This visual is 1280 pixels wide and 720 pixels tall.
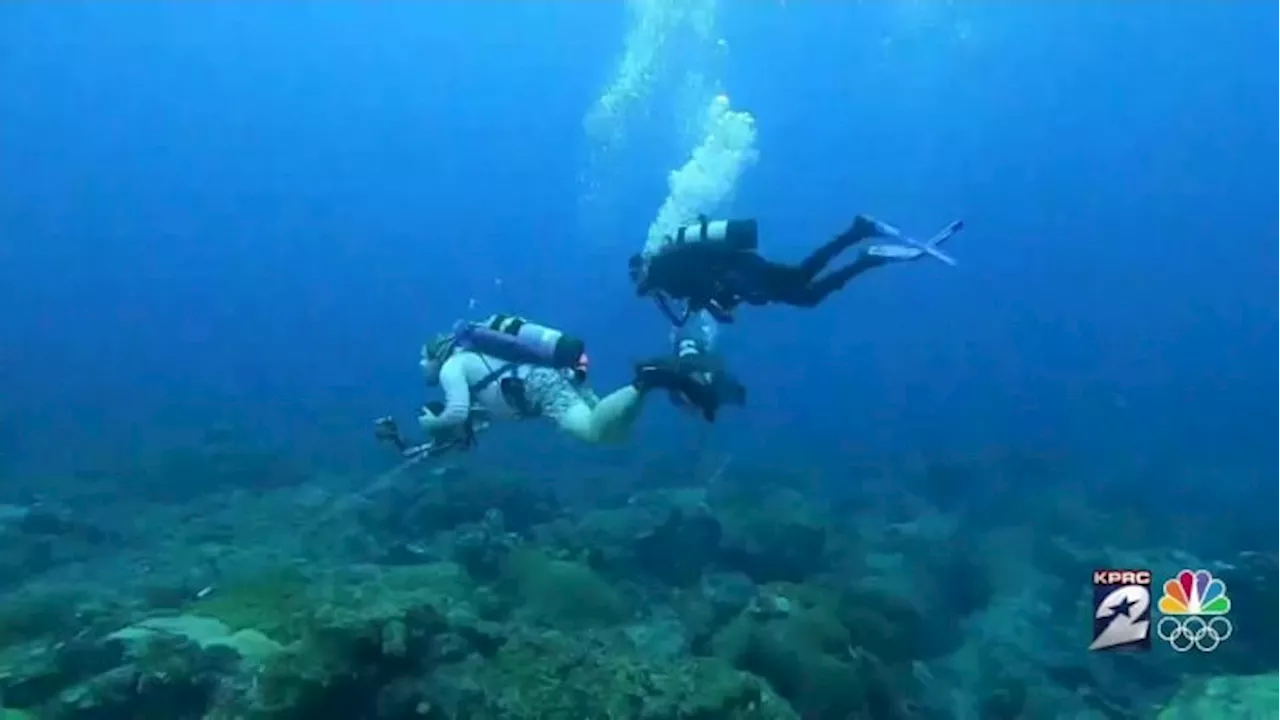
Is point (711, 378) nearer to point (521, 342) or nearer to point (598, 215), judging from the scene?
point (521, 342)

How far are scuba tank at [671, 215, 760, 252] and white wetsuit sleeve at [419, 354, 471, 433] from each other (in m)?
2.32

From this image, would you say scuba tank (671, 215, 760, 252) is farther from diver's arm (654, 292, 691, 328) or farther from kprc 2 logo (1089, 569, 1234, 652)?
kprc 2 logo (1089, 569, 1234, 652)

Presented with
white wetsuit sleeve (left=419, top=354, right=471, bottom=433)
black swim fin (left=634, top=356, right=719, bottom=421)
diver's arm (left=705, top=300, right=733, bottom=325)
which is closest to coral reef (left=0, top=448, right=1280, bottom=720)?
white wetsuit sleeve (left=419, top=354, right=471, bottom=433)

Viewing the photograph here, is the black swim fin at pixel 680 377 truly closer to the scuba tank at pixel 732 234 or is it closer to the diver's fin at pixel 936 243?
the scuba tank at pixel 732 234

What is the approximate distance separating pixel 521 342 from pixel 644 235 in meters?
118

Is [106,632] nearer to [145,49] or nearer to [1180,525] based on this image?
[1180,525]

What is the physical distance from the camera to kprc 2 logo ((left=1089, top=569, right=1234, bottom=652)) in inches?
331

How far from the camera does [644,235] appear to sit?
413 feet

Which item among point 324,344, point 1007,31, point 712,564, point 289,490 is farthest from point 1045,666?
point 1007,31

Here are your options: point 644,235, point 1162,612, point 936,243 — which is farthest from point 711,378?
point 644,235

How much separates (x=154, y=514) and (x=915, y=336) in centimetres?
5308

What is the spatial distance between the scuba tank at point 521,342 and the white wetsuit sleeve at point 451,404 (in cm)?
32

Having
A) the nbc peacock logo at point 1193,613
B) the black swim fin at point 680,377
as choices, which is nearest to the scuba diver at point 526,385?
the black swim fin at point 680,377

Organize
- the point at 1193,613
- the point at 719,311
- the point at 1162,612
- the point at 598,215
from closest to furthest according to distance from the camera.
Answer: the point at 719,311 → the point at 1193,613 → the point at 1162,612 → the point at 598,215
